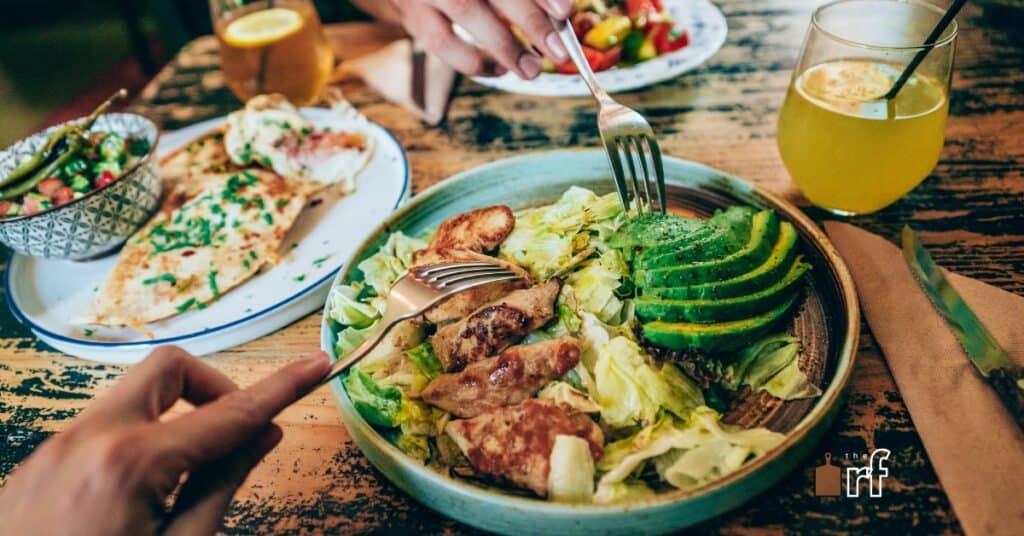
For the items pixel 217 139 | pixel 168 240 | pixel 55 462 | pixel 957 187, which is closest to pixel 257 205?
pixel 168 240

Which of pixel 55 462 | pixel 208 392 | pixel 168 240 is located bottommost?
pixel 168 240

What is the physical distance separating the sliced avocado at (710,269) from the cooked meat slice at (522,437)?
40 cm

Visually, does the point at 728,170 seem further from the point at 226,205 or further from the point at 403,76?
the point at 226,205

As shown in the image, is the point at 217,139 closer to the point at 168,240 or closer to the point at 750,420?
the point at 168,240

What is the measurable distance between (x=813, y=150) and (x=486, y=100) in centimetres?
160

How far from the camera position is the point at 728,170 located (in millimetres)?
2523

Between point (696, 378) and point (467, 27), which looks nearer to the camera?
point (696, 378)

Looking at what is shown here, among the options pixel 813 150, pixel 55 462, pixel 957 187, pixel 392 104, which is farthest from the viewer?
pixel 392 104

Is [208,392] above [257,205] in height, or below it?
above

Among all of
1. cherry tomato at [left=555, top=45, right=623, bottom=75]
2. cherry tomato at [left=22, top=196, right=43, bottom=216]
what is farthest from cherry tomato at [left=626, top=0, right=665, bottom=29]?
cherry tomato at [left=22, top=196, right=43, bottom=216]

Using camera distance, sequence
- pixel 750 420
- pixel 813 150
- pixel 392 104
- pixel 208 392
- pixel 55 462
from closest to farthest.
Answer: pixel 55 462, pixel 208 392, pixel 750 420, pixel 813 150, pixel 392 104

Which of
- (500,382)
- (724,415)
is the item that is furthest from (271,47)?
(724,415)

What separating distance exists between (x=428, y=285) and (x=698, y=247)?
0.71 meters

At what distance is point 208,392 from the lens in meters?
1.32
